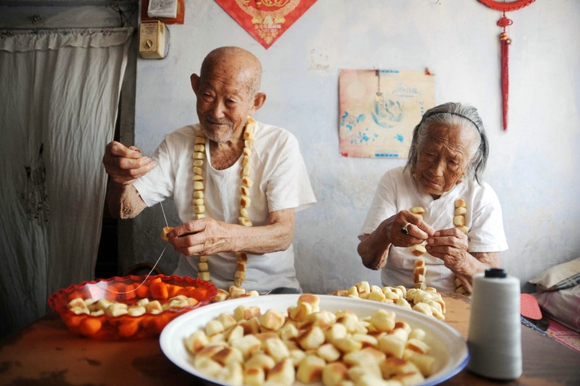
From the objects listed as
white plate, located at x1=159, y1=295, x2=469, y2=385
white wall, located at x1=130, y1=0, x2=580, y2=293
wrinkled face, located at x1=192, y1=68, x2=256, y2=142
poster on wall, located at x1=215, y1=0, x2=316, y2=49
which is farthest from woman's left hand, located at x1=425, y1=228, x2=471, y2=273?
poster on wall, located at x1=215, y1=0, x2=316, y2=49

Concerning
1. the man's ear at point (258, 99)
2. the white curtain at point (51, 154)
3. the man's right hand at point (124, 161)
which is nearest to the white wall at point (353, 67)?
the white curtain at point (51, 154)

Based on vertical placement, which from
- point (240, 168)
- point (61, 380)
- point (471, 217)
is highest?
point (240, 168)

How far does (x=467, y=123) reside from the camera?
1738 millimetres

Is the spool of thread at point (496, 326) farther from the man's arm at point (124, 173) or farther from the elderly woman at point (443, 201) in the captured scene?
the man's arm at point (124, 173)

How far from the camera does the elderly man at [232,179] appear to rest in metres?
1.81

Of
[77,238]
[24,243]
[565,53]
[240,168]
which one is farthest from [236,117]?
[565,53]

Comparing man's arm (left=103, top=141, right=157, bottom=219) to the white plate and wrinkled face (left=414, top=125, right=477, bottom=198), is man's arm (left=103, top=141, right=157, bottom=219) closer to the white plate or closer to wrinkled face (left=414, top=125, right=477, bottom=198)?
the white plate

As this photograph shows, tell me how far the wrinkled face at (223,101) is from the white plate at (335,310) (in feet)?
3.33

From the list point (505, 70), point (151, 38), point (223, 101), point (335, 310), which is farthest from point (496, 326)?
point (151, 38)

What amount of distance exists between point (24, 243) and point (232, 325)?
241cm

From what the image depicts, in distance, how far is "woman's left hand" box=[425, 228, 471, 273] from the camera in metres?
1.48

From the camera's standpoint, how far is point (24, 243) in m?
2.70

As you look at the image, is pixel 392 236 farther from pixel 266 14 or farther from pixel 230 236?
pixel 266 14

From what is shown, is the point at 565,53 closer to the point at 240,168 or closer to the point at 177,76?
the point at 240,168
